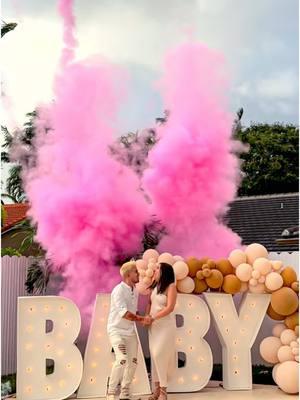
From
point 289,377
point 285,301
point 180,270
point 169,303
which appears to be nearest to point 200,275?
point 180,270

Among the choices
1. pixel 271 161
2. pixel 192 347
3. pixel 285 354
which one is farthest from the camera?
pixel 271 161

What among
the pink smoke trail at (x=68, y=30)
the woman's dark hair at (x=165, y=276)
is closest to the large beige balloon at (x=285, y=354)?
the woman's dark hair at (x=165, y=276)

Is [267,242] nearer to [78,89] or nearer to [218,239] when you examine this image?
[218,239]

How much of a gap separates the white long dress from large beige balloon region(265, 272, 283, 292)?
1.47 metres

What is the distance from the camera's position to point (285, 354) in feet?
27.3

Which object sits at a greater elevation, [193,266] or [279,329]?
[193,266]

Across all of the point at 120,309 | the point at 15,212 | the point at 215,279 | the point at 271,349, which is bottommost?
the point at 271,349

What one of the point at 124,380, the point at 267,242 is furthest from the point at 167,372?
the point at 267,242

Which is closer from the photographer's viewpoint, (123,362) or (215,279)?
(123,362)

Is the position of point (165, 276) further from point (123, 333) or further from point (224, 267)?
point (224, 267)

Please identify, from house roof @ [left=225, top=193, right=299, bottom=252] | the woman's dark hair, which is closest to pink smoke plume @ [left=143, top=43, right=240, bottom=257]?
the woman's dark hair

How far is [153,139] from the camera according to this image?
32.9 feet

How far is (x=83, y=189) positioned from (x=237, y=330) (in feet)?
9.41

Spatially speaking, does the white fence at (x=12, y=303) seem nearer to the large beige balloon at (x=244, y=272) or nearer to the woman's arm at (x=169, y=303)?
the large beige balloon at (x=244, y=272)
